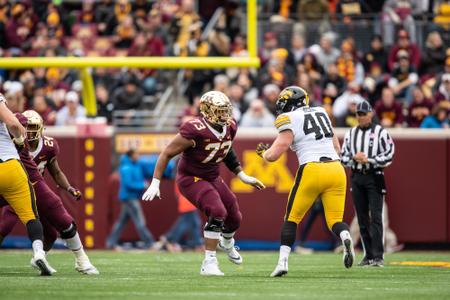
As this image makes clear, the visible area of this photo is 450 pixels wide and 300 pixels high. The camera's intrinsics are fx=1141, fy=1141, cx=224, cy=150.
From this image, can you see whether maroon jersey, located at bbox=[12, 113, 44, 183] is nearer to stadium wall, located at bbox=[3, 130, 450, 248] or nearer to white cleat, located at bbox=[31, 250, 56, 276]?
white cleat, located at bbox=[31, 250, 56, 276]

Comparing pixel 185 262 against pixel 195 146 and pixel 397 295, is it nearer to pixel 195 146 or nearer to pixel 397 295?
pixel 195 146

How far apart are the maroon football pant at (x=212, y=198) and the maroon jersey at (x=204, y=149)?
0.08 m

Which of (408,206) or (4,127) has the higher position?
(4,127)

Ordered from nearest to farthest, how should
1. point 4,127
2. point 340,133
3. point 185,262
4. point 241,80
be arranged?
1. point 4,127
2. point 185,262
3. point 340,133
4. point 241,80

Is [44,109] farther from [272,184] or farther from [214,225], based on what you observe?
[214,225]

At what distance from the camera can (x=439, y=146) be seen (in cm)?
1703

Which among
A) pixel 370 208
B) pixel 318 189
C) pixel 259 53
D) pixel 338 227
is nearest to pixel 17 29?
pixel 259 53

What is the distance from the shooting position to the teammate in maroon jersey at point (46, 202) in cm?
1062

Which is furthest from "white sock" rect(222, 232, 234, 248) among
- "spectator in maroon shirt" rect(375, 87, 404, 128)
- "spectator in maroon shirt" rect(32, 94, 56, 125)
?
"spectator in maroon shirt" rect(32, 94, 56, 125)

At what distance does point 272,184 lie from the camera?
57.0 ft

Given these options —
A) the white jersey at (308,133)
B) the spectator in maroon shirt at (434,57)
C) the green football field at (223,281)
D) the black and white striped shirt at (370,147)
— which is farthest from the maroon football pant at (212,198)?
the spectator in maroon shirt at (434,57)

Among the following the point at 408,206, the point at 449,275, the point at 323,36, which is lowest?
the point at 408,206

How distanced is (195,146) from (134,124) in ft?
27.0

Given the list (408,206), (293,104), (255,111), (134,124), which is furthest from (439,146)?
(293,104)
